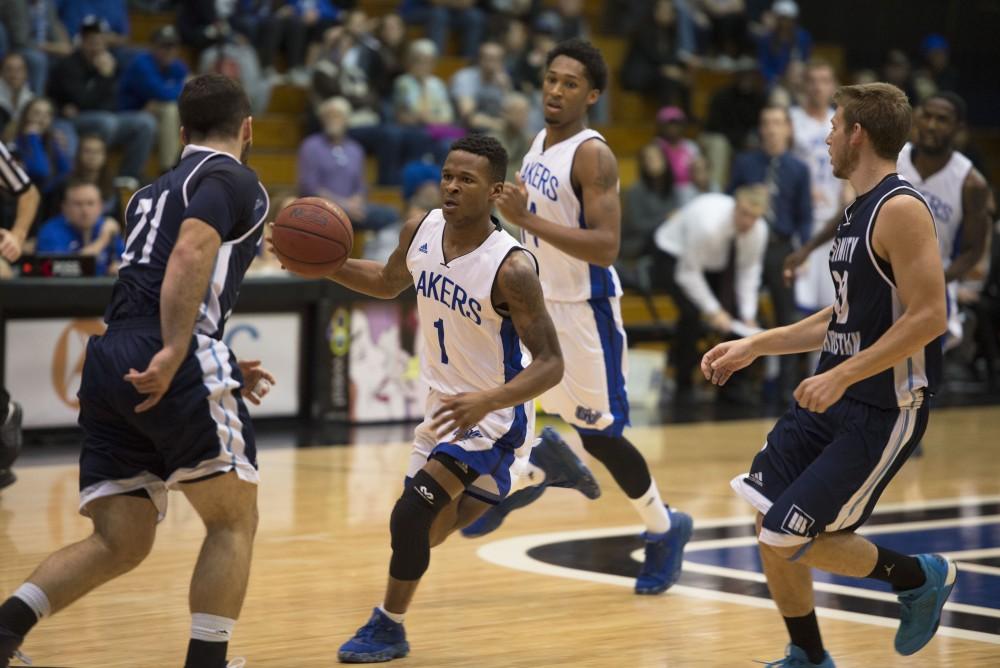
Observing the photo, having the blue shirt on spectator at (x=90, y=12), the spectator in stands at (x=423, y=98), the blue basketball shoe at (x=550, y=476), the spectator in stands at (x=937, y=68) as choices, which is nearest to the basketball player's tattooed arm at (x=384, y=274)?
the blue basketball shoe at (x=550, y=476)

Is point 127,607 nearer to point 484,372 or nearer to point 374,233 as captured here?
point 484,372

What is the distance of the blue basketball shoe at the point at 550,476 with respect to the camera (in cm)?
643

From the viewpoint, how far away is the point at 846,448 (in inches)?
191

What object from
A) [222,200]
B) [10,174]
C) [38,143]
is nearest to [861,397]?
[222,200]

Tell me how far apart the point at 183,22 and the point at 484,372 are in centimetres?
1046

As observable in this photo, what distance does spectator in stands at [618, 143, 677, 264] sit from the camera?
14590 mm

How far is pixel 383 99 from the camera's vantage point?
15.6 metres

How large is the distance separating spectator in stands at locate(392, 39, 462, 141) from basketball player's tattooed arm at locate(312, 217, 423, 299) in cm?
951

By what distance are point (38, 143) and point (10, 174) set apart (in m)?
5.53

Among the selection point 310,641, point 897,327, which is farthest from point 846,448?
point 310,641

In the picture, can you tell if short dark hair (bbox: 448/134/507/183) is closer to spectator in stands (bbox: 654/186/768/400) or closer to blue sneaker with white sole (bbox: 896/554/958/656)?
blue sneaker with white sole (bbox: 896/554/958/656)

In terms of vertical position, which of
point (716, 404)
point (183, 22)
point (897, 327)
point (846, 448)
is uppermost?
point (183, 22)

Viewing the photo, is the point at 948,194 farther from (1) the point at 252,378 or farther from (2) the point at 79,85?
(2) the point at 79,85

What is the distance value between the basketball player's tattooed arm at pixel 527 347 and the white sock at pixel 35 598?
49.4 inches
